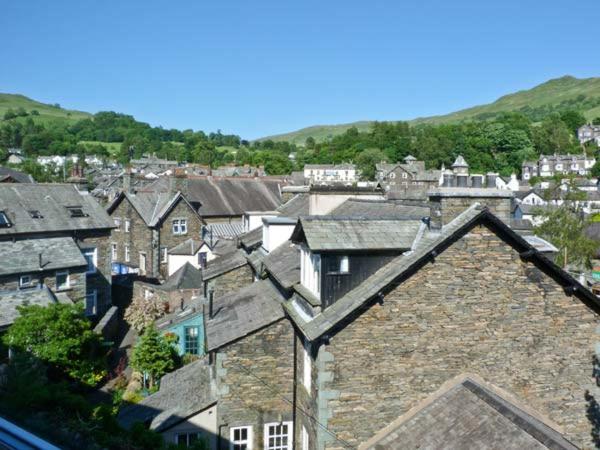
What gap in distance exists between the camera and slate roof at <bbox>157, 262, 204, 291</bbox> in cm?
3394

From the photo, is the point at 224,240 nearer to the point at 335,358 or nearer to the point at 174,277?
the point at 174,277

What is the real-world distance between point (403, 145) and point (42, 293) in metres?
145

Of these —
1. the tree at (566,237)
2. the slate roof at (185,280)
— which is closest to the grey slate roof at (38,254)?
the slate roof at (185,280)

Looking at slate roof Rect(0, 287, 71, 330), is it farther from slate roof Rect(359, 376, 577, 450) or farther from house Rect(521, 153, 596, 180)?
house Rect(521, 153, 596, 180)

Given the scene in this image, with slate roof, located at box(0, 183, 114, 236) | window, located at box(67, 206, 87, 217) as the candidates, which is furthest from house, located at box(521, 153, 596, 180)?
window, located at box(67, 206, 87, 217)

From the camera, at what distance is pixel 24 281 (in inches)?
1058

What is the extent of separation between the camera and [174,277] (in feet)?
119

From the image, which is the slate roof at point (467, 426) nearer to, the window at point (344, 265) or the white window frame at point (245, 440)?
the window at point (344, 265)

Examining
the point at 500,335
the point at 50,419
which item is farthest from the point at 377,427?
the point at 50,419

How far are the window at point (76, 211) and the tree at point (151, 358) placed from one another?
12449mm

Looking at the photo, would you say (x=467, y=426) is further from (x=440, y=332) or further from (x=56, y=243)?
(x=56, y=243)

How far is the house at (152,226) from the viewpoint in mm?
43031

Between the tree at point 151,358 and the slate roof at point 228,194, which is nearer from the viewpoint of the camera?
the tree at point 151,358

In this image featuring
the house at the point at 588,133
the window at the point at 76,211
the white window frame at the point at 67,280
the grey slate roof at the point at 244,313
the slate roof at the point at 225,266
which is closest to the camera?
the grey slate roof at the point at 244,313
